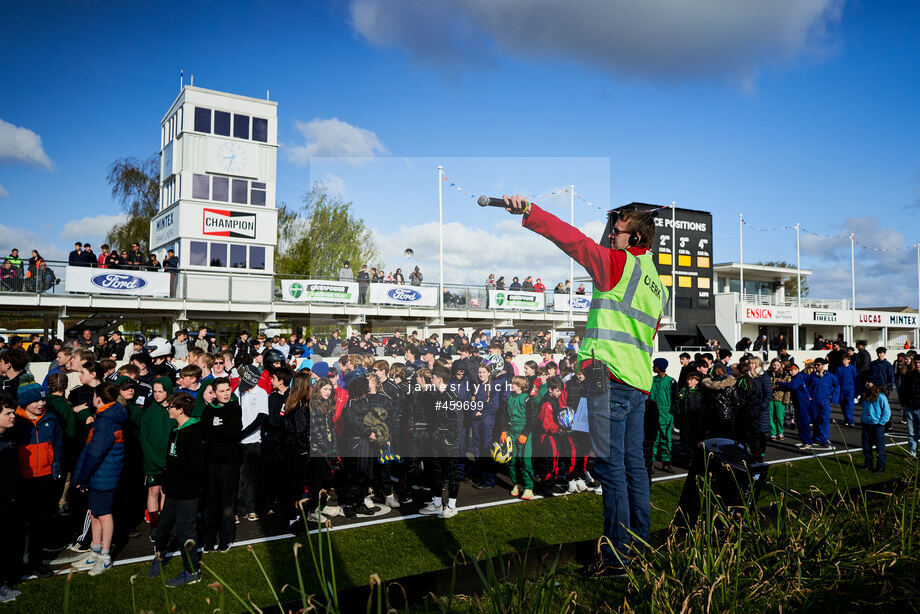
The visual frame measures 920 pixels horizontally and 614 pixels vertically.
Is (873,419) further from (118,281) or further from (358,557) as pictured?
(118,281)

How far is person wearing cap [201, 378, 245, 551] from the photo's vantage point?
5805 mm

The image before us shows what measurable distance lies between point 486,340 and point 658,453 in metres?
10.5

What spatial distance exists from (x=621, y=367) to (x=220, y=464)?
4619 millimetres

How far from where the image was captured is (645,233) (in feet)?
10.4

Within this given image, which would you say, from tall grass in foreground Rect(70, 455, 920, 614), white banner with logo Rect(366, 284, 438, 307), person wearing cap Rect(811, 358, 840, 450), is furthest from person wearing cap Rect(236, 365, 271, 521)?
white banner with logo Rect(366, 284, 438, 307)

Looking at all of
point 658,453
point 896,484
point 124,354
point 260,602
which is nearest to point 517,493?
point 658,453

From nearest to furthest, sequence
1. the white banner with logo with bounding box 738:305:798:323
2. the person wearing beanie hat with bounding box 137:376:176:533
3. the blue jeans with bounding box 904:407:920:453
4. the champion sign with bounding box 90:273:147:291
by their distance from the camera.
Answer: the person wearing beanie hat with bounding box 137:376:176:533
the blue jeans with bounding box 904:407:920:453
the champion sign with bounding box 90:273:147:291
the white banner with logo with bounding box 738:305:798:323

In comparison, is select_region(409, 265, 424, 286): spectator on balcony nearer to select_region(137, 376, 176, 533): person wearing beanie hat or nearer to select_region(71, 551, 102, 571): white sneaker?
select_region(137, 376, 176, 533): person wearing beanie hat

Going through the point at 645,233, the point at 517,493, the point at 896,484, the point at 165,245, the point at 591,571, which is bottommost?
the point at 517,493

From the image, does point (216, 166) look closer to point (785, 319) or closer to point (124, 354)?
point (124, 354)

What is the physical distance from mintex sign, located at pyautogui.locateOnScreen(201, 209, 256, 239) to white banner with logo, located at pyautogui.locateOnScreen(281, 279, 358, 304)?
4.98 m

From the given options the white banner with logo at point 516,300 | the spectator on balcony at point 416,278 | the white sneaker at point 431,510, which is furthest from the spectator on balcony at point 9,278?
the white sneaker at point 431,510

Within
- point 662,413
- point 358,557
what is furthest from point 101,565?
point 662,413

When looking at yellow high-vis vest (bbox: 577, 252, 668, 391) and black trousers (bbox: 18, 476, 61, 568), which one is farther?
black trousers (bbox: 18, 476, 61, 568)
